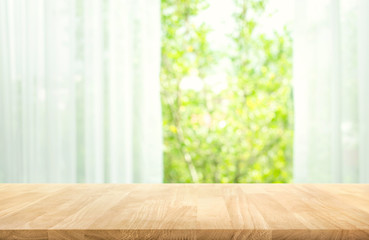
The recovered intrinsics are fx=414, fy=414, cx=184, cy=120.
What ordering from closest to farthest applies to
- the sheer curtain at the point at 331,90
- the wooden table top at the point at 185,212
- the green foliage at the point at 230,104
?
the wooden table top at the point at 185,212 → the sheer curtain at the point at 331,90 → the green foliage at the point at 230,104

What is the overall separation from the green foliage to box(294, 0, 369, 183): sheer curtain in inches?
28.1

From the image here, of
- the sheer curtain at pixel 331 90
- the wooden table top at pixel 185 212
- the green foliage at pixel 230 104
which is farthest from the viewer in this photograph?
the green foliage at pixel 230 104

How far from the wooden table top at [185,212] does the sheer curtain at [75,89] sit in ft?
5.41

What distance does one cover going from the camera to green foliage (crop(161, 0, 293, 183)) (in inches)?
123

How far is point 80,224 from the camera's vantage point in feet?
1.60

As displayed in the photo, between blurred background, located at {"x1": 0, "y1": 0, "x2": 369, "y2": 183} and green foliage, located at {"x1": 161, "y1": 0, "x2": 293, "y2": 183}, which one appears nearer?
blurred background, located at {"x1": 0, "y1": 0, "x2": 369, "y2": 183}

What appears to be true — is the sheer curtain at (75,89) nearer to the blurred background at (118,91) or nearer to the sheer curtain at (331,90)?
the blurred background at (118,91)

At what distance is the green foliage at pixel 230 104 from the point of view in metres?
3.12

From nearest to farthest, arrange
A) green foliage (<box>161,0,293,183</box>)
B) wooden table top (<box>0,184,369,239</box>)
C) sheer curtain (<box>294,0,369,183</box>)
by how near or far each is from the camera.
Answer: wooden table top (<box>0,184,369,239</box>), sheer curtain (<box>294,0,369,183</box>), green foliage (<box>161,0,293,183</box>)

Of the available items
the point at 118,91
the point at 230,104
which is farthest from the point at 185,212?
the point at 230,104

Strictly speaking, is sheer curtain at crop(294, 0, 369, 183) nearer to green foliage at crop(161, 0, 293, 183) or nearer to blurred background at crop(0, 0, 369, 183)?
blurred background at crop(0, 0, 369, 183)

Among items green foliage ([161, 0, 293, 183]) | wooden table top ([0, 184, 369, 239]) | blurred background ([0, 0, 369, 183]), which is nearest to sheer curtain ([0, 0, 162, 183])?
blurred background ([0, 0, 369, 183])

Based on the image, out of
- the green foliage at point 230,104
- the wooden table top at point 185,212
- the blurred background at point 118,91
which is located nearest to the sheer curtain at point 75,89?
the blurred background at point 118,91

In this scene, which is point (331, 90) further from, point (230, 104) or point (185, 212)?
point (185, 212)
